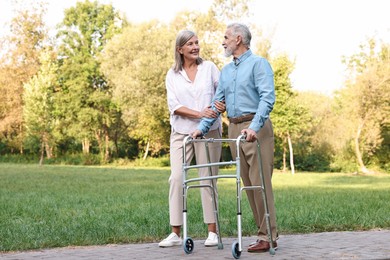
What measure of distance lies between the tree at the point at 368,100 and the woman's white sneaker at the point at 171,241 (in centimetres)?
3349

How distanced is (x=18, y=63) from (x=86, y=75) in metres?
5.66

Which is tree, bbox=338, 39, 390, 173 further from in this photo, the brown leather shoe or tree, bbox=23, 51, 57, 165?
the brown leather shoe

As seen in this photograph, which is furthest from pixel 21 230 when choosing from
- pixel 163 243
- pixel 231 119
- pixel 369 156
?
pixel 369 156

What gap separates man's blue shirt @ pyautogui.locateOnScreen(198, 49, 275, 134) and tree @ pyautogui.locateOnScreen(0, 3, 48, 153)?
50322mm

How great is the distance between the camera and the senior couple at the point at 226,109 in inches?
256

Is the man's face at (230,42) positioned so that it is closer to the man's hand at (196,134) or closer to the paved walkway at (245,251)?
the man's hand at (196,134)

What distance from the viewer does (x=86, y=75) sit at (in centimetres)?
5794

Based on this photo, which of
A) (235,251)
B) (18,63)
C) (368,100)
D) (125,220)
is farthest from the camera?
(18,63)

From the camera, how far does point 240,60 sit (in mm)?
6629

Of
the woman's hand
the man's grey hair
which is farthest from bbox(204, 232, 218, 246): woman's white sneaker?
the man's grey hair

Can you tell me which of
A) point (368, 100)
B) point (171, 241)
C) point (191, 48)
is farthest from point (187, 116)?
point (368, 100)

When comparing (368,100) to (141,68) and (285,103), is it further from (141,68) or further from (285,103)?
(141,68)

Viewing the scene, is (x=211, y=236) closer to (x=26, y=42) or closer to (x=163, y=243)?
(x=163, y=243)

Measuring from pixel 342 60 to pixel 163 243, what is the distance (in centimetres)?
4284
